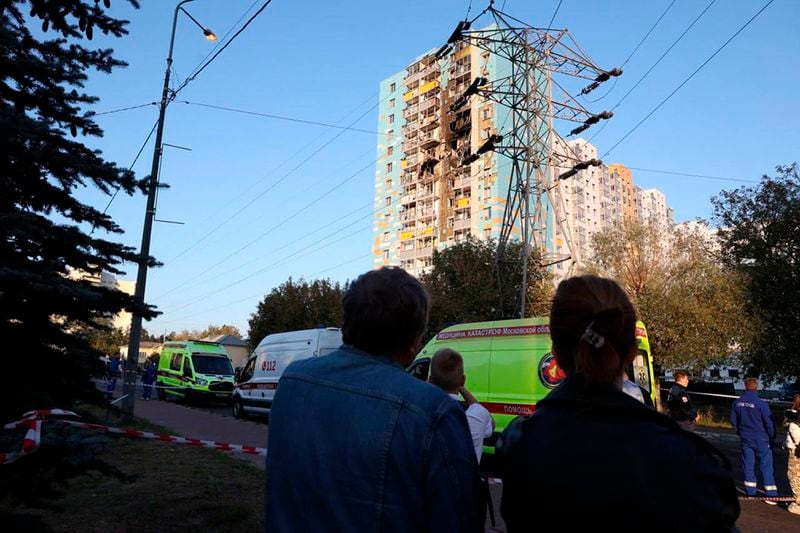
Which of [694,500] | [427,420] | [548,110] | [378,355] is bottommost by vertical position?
[694,500]

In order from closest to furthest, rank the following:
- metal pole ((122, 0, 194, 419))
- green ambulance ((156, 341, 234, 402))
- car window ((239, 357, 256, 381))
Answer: metal pole ((122, 0, 194, 419)) → car window ((239, 357, 256, 381)) → green ambulance ((156, 341, 234, 402))

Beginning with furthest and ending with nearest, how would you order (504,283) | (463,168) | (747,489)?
(463,168) → (504,283) → (747,489)

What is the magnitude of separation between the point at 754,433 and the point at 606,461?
380 inches

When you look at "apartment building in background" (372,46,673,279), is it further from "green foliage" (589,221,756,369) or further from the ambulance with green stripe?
the ambulance with green stripe

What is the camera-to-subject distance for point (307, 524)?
5.70ft

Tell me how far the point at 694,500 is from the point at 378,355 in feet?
3.07

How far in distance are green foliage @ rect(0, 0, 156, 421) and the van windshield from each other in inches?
835

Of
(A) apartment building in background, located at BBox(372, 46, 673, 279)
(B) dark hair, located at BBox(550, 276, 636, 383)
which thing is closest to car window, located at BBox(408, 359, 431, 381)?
(B) dark hair, located at BBox(550, 276, 636, 383)

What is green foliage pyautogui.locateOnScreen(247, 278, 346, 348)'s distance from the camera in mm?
41812

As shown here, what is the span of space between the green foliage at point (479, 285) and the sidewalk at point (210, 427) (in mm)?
12844

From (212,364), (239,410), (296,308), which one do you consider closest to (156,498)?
(239,410)

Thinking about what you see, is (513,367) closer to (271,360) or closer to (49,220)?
(49,220)

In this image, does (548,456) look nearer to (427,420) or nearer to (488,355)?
(427,420)

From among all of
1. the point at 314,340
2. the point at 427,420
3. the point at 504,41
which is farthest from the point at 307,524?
the point at 504,41
